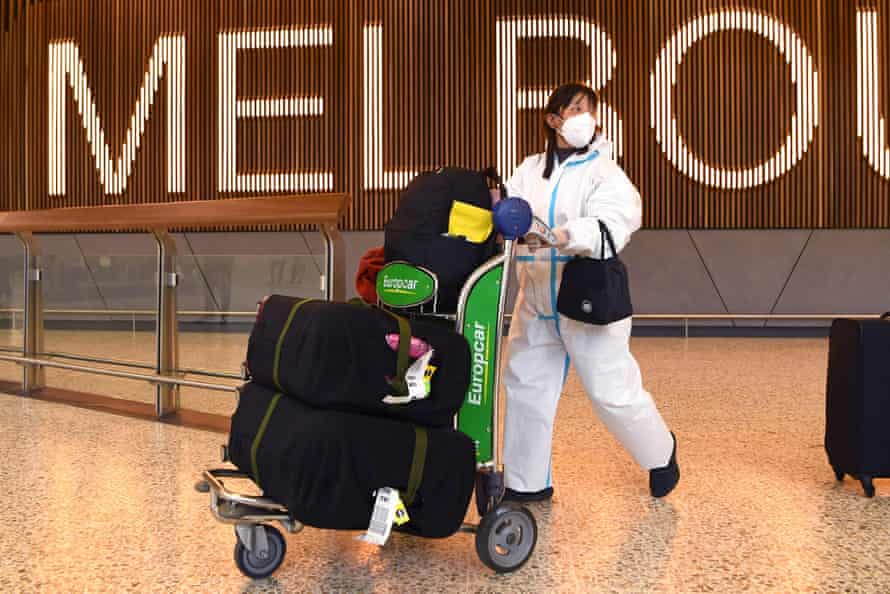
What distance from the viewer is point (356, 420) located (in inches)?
73.5

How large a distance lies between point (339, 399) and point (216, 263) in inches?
102

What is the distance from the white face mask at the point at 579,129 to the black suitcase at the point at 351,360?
2.72 feet

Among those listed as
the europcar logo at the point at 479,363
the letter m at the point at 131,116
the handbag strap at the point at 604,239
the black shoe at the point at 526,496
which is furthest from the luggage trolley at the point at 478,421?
the letter m at the point at 131,116

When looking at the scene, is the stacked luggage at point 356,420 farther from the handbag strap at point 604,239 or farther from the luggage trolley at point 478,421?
the handbag strap at point 604,239

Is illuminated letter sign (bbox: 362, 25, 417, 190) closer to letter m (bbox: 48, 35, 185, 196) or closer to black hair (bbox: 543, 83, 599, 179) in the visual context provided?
letter m (bbox: 48, 35, 185, 196)

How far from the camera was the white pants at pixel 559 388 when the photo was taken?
264 centimetres

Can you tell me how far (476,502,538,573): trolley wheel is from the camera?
2.04 m

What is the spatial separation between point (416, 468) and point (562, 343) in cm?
95

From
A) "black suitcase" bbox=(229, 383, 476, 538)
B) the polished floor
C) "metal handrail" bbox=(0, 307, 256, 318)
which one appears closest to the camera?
"black suitcase" bbox=(229, 383, 476, 538)

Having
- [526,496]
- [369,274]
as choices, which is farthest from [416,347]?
[526,496]

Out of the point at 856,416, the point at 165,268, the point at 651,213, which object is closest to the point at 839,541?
the point at 856,416

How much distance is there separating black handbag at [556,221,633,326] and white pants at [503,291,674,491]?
0.69 ft

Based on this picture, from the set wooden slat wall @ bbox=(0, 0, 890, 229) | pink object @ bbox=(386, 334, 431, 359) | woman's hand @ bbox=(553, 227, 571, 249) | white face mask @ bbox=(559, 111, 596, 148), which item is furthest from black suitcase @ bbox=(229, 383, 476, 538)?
wooden slat wall @ bbox=(0, 0, 890, 229)

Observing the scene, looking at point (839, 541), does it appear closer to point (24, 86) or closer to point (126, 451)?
point (126, 451)
